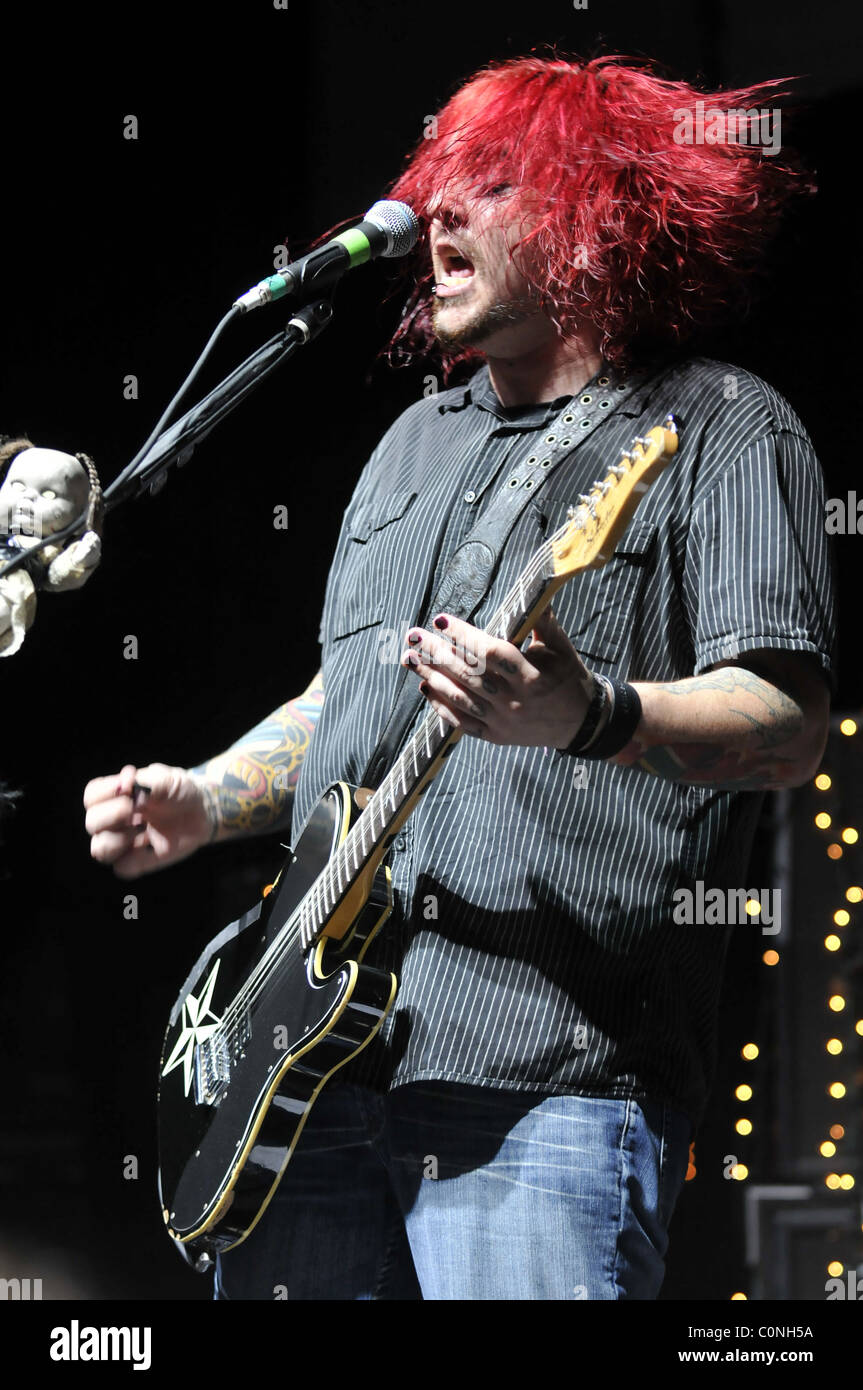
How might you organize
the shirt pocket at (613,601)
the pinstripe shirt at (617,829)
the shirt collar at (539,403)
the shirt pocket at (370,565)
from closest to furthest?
the pinstripe shirt at (617,829)
the shirt pocket at (613,601)
the shirt collar at (539,403)
the shirt pocket at (370,565)

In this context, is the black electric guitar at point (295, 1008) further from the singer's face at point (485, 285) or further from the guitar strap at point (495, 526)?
the singer's face at point (485, 285)

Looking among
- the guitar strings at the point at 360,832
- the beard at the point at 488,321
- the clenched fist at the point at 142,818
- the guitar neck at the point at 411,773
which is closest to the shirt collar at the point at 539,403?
the beard at the point at 488,321

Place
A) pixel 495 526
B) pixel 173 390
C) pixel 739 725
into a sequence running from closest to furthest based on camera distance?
pixel 739 725 → pixel 495 526 → pixel 173 390

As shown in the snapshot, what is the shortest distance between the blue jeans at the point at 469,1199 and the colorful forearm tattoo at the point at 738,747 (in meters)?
0.36

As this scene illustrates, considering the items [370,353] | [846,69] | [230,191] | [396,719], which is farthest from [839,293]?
[396,719]

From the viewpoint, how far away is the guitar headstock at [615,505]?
4.24 ft

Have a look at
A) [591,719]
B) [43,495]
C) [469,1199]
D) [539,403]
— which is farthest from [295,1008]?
[539,403]

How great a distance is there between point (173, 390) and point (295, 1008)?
1.64 metres

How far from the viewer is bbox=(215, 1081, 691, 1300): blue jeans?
56.4 inches

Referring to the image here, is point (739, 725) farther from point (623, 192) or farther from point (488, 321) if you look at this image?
point (623, 192)

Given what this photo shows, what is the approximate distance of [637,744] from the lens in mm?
1407

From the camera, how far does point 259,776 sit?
191cm

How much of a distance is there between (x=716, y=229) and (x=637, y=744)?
0.80m
